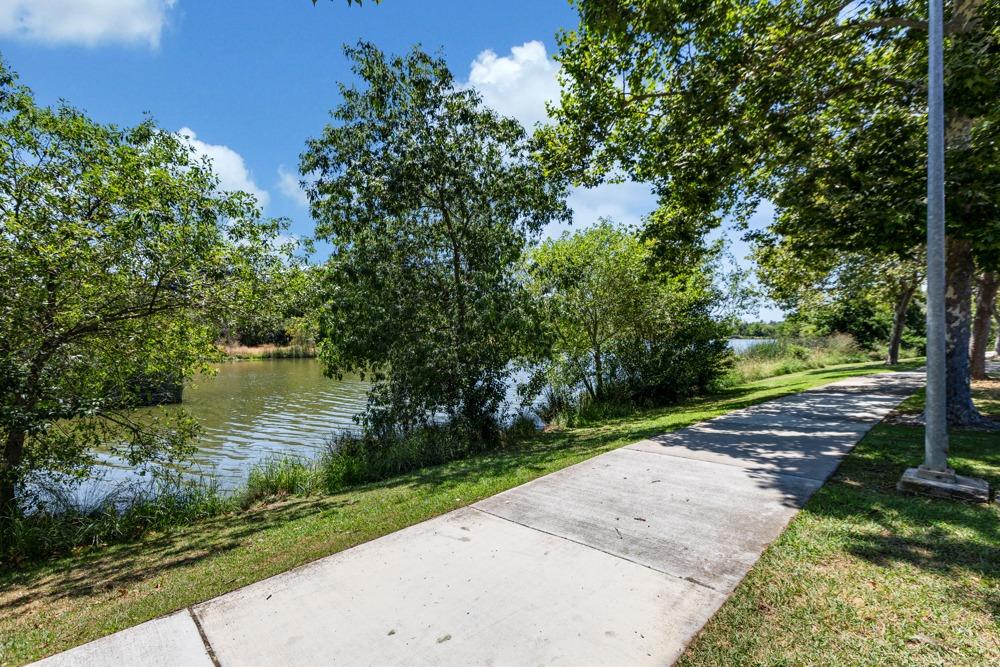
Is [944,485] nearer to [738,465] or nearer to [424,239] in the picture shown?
[738,465]

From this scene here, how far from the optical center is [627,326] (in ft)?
49.6

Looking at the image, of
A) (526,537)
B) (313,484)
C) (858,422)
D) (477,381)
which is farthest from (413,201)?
(858,422)

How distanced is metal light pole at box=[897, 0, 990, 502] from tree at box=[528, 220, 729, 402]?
9.09 m

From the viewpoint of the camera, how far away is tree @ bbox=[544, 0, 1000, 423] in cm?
645

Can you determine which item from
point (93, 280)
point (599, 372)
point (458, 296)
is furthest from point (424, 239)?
point (599, 372)

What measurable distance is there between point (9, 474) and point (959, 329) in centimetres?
1421

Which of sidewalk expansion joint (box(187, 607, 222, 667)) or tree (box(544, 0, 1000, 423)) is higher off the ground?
tree (box(544, 0, 1000, 423))

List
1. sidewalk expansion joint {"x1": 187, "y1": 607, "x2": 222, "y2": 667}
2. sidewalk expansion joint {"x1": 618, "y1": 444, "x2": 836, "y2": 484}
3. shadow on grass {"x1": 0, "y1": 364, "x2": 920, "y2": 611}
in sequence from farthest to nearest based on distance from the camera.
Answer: sidewalk expansion joint {"x1": 618, "y1": 444, "x2": 836, "y2": 484}
shadow on grass {"x1": 0, "y1": 364, "x2": 920, "y2": 611}
sidewalk expansion joint {"x1": 187, "y1": 607, "x2": 222, "y2": 667}

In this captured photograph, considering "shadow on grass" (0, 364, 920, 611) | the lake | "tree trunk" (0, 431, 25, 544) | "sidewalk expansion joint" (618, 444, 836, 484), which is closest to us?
"shadow on grass" (0, 364, 920, 611)

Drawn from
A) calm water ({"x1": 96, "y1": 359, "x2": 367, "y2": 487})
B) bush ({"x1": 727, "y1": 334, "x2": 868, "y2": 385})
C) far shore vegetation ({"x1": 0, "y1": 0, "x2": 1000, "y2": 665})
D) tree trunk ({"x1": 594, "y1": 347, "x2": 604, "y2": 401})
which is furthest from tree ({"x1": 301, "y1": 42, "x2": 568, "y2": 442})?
bush ({"x1": 727, "y1": 334, "x2": 868, "y2": 385})

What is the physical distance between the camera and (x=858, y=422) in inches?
334

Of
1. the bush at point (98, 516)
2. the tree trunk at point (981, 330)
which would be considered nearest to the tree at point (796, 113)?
the bush at point (98, 516)

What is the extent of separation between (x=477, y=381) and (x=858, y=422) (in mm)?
7437

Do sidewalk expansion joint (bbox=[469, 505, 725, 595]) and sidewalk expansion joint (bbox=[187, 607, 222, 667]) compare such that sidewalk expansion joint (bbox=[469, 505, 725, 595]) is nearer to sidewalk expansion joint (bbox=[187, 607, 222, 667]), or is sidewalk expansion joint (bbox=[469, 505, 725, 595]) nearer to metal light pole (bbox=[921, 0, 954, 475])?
sidewalk expansion joint (bbox=[187, 607, 222, 667])
